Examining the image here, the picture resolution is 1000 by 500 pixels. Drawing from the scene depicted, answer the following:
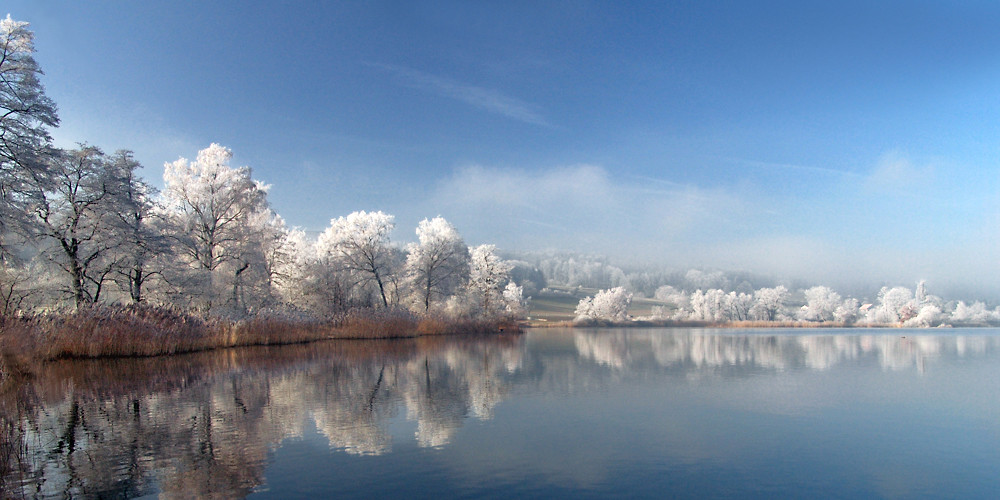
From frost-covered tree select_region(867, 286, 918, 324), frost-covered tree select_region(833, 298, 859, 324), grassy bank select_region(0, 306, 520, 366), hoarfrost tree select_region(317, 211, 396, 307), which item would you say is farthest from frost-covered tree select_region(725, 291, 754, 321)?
grassy bank select_region(0, 306, 520, 366)

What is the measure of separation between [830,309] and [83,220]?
339 feet

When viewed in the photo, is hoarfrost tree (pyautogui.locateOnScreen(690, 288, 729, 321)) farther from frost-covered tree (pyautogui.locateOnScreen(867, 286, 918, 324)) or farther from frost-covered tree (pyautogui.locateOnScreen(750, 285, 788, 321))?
frost-covered tree (pyautogui.locateOnScreen(867, 286, 918, 324))

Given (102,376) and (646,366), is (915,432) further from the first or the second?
(102,376)

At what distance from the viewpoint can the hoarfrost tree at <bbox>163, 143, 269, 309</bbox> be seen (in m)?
31.5

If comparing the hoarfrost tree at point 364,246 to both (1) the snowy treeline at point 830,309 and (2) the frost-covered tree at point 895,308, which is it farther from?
(2) the frost-covered tree at point 895,308

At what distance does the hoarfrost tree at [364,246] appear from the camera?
4609 centimetres

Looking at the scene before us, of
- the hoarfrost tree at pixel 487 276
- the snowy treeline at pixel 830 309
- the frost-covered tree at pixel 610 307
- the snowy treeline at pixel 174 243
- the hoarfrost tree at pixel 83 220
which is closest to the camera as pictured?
the snowy treeline at pixel 174 243

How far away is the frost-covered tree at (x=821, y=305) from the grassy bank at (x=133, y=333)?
290ft

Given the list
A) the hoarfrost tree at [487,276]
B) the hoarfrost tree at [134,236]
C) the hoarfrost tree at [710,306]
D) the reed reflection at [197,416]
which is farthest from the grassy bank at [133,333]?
the hoarfrost tree at [710,306]

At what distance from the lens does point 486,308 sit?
2181 inches

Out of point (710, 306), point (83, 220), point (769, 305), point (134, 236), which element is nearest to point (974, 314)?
point (769, 305)

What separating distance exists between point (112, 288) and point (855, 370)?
103ft

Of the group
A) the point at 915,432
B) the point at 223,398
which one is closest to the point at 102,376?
the point at 223,398

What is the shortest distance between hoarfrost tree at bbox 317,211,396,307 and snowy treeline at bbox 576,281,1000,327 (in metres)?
48.7
